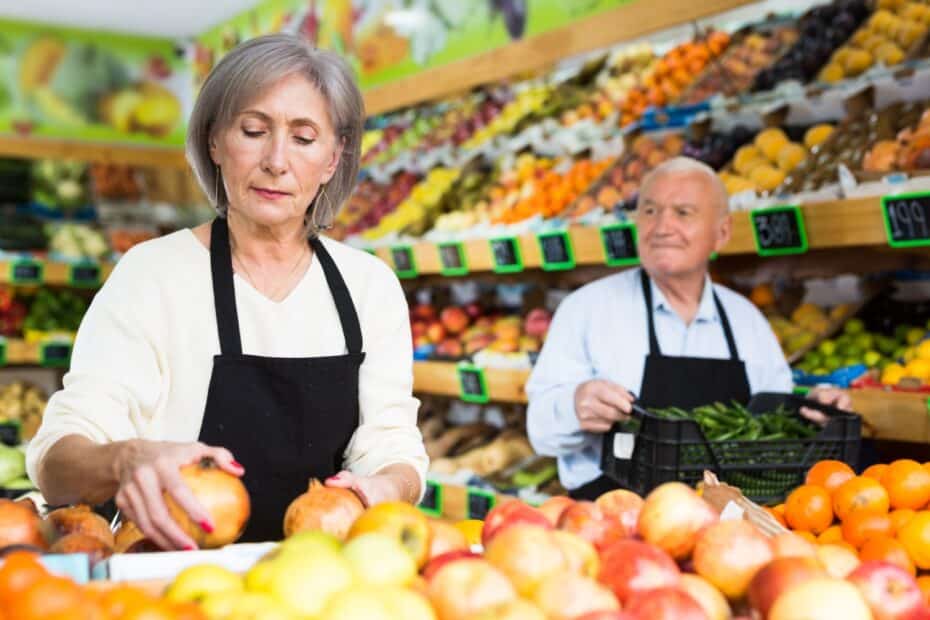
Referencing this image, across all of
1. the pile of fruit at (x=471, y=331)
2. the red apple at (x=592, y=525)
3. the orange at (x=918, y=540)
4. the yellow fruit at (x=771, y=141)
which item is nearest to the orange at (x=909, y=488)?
the orange at (x=918, y=540)

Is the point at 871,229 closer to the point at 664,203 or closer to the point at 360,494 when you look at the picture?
the point at 664,203

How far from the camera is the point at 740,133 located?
13.5 feet

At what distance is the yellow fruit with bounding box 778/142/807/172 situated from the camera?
374 centimetres

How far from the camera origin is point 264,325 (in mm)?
2041

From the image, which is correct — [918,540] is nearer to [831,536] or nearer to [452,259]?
[831,536]

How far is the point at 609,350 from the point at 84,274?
454 cm

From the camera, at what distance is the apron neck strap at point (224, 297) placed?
1962mm

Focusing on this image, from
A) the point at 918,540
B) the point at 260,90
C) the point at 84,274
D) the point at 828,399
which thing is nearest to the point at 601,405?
the point at 828,399

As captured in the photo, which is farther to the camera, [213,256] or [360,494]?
[213,256]

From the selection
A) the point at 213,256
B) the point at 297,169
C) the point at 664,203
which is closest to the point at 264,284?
the point at 213,256

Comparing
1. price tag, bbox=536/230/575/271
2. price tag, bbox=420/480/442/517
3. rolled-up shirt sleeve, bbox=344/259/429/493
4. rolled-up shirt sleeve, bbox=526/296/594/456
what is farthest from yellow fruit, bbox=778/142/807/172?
rolled-up shirt sleeve, bbox=344/259/429/493

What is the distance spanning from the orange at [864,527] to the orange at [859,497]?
0.03 m

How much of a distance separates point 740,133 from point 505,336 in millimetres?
1403

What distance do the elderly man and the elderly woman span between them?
3.89ft
